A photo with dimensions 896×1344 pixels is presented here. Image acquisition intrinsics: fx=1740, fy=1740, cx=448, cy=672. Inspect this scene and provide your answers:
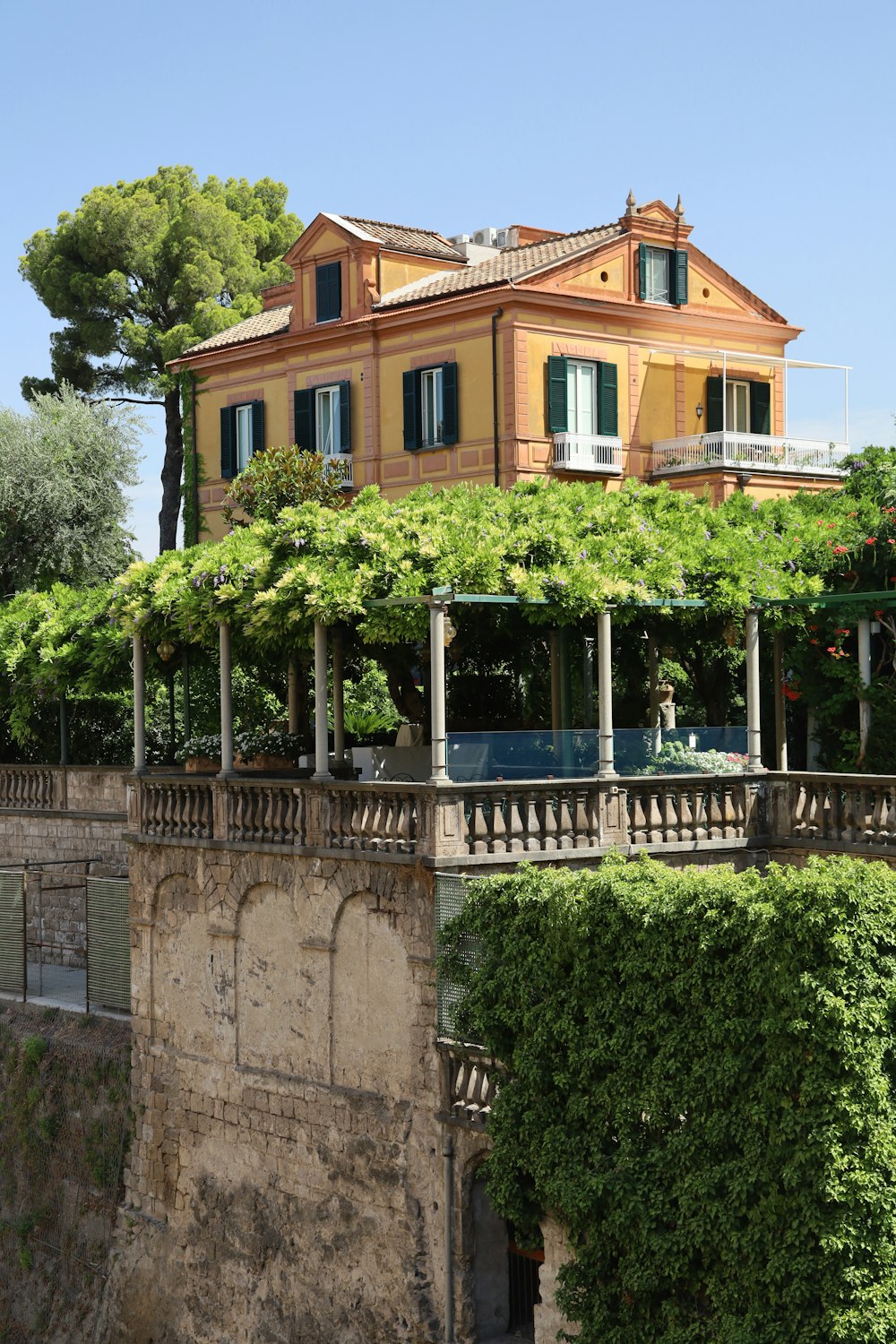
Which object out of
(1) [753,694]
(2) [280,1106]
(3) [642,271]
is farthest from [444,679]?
(3) [642,271]

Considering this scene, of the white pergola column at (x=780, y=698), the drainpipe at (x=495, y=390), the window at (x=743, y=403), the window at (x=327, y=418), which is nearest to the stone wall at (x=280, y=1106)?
the white pergola column at (x=780, y=698)

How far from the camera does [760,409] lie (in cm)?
3312

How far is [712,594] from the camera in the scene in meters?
20.6

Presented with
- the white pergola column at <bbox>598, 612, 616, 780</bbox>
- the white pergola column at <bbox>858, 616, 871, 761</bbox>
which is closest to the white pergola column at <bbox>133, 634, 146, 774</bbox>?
the white pergola column at <bbox>598, 612, 616, 780</bbox>

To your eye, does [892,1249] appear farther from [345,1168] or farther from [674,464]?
[674,464]

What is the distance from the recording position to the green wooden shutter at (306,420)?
33.8 metres

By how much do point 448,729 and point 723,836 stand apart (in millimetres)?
5819

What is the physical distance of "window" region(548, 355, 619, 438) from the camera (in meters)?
30.8

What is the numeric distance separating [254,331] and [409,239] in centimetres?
414

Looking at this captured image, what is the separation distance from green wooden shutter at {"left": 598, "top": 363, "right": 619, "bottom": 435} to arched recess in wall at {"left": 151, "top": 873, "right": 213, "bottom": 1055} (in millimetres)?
13218

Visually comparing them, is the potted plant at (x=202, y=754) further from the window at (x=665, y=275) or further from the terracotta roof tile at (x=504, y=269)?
the window at (x=665, y=275)

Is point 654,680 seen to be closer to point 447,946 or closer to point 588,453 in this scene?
point 447,946

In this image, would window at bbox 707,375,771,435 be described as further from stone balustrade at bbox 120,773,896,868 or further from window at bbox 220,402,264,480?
stone balustrade at bbox 120,773,896,868

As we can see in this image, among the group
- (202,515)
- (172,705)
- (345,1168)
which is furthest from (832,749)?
(202,515)
